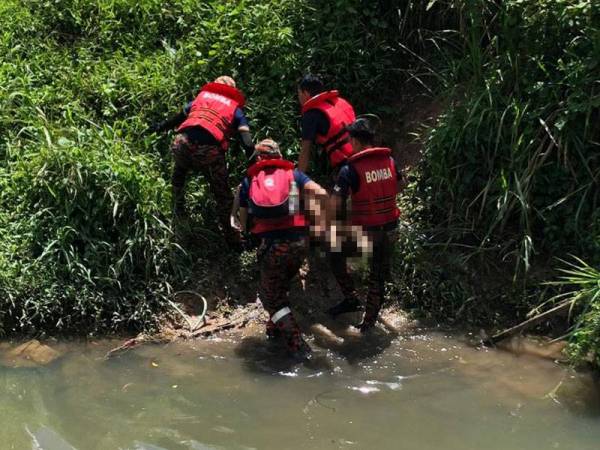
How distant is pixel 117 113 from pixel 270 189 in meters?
2.51

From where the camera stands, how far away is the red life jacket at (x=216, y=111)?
605 cm

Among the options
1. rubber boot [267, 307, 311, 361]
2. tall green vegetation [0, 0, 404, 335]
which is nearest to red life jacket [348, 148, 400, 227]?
rubber boot [267, 307, 311, 361]

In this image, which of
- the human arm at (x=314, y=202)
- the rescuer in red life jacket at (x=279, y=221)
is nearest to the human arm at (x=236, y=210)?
the rescuer in red life jacket at (x=279, y=221)

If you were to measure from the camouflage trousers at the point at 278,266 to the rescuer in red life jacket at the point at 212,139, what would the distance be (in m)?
0.97

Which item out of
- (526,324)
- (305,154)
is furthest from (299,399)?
(305,154)

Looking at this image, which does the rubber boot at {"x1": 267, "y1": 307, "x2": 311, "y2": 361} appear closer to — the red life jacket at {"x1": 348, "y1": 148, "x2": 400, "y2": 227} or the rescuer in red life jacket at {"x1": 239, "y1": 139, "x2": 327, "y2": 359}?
the rescuer in red life jacket at {"x1": 239, "y1": 139, "x2": 327, "y2": 359}

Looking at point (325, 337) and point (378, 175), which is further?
point (325, 337)

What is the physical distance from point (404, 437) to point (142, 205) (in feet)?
9.27

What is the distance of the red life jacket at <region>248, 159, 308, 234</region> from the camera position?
5246 millimetres

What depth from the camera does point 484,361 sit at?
543 centimetres

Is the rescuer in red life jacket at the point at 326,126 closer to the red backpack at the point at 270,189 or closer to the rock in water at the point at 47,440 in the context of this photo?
the red backpack at the point at 270,189

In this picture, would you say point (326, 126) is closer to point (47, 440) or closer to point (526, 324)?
point (526, 324)

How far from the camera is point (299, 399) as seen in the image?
16.3ft

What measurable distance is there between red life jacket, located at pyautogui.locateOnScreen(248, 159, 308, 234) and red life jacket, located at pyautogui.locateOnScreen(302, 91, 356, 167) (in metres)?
0.76
